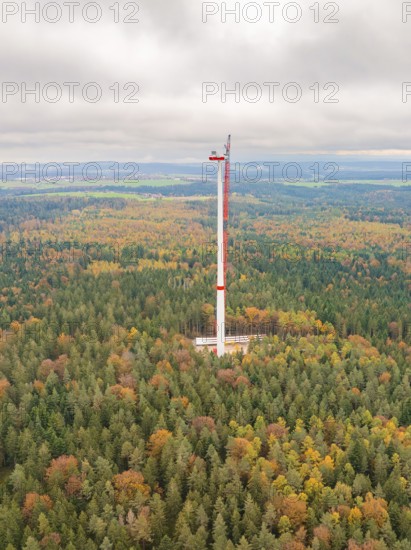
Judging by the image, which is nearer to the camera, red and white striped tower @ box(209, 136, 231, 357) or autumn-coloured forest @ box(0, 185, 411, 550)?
autumn-coloured forest @ box(0, 185, 411, 550)

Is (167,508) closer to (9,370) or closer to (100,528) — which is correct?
(100,528)

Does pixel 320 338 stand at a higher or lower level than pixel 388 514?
higher

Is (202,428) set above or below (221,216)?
below

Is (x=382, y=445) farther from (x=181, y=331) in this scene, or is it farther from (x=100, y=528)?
(x=181, y=331)

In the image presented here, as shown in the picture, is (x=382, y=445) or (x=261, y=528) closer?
(x=261, y=528)

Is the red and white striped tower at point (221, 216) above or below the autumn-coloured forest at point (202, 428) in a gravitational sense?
above

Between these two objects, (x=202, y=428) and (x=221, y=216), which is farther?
(x=221, y=216)

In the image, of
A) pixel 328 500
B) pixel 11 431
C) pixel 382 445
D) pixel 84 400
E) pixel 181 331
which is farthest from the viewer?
pixel 181 331

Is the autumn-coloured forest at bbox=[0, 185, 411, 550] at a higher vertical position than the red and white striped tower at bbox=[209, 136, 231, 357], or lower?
lower

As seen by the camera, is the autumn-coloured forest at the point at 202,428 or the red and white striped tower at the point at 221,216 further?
the red and white striped tower at the point at 221,216

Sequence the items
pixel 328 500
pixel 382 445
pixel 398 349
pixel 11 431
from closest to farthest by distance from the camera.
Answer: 1. pixel 328 500
2. pixel 382 445
3. pixel 11 431
4. pixel 398 349

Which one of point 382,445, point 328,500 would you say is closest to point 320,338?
point 382,445
